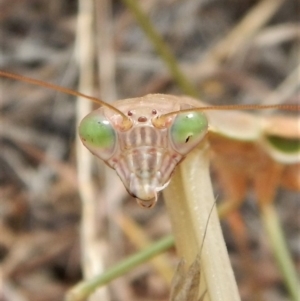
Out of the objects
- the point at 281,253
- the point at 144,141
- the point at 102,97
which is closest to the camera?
the point at 144,141

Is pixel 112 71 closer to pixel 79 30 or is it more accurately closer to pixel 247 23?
pixel 79 30

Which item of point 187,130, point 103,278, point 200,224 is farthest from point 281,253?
point 187,130

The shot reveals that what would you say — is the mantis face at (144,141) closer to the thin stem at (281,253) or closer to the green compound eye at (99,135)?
the green compound eye at (99,135)

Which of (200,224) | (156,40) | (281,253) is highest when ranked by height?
(156,40)

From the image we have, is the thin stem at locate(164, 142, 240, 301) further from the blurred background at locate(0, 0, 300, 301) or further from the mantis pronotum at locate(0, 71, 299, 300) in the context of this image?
the blurred background at locate(0, 0, 300, 301)

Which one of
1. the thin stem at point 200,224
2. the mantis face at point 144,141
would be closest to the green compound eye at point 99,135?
the mantis face at point 144,141

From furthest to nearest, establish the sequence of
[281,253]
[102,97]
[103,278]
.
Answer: [102,97] < [281,253] < [103,278]

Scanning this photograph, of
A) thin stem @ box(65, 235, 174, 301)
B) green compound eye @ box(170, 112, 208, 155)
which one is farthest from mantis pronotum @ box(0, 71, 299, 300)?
thin stem @ box(65, 235, 174, 301)

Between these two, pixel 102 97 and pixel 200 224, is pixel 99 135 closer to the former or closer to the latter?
pixel 200 224
